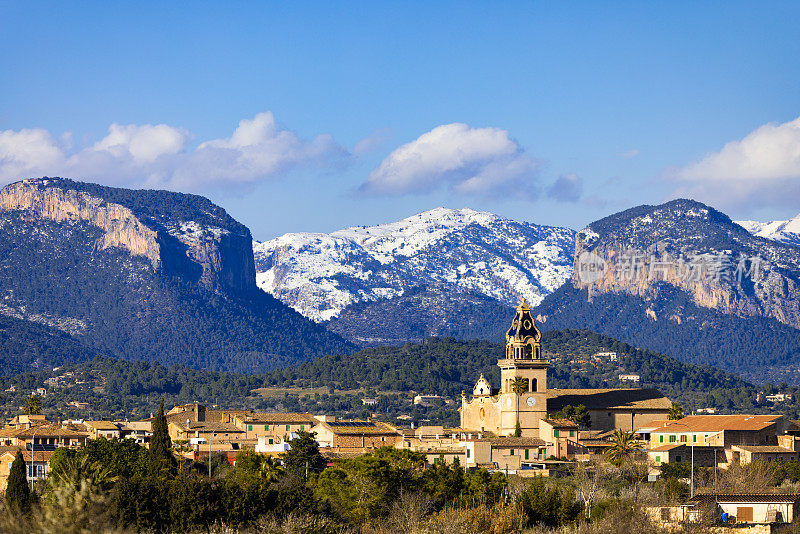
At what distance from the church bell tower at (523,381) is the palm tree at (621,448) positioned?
693 inches

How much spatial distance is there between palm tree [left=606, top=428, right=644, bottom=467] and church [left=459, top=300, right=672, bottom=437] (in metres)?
17.6

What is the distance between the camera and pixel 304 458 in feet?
400

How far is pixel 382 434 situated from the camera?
14925 centimetres

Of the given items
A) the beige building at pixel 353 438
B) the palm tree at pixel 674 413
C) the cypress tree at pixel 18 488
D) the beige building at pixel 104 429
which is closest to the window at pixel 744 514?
the cypress tree at pixel 18 488

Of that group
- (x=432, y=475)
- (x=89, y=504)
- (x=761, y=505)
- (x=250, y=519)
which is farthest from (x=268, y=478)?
(x=89, y=504)

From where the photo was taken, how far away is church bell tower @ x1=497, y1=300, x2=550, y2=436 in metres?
158

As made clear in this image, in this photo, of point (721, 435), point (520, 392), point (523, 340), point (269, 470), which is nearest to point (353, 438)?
point (520, 392)

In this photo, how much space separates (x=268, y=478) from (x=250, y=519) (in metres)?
20.9

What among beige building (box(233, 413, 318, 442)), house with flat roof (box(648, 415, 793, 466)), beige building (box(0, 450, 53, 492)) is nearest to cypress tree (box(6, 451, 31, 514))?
beige building (box(0, 450, 53, 492))

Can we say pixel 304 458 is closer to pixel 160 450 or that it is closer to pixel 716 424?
pixel 160 450

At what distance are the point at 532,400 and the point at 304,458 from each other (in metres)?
42.2

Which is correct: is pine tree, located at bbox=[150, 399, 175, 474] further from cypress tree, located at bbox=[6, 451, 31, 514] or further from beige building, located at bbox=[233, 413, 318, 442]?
beige building, located at bbox=[233, 413, 318, 442]

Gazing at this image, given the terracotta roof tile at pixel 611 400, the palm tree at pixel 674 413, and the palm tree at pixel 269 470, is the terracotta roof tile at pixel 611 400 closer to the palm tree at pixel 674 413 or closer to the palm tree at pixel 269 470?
the palm tree at pixel 674 413

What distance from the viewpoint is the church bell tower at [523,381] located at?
518 feet
